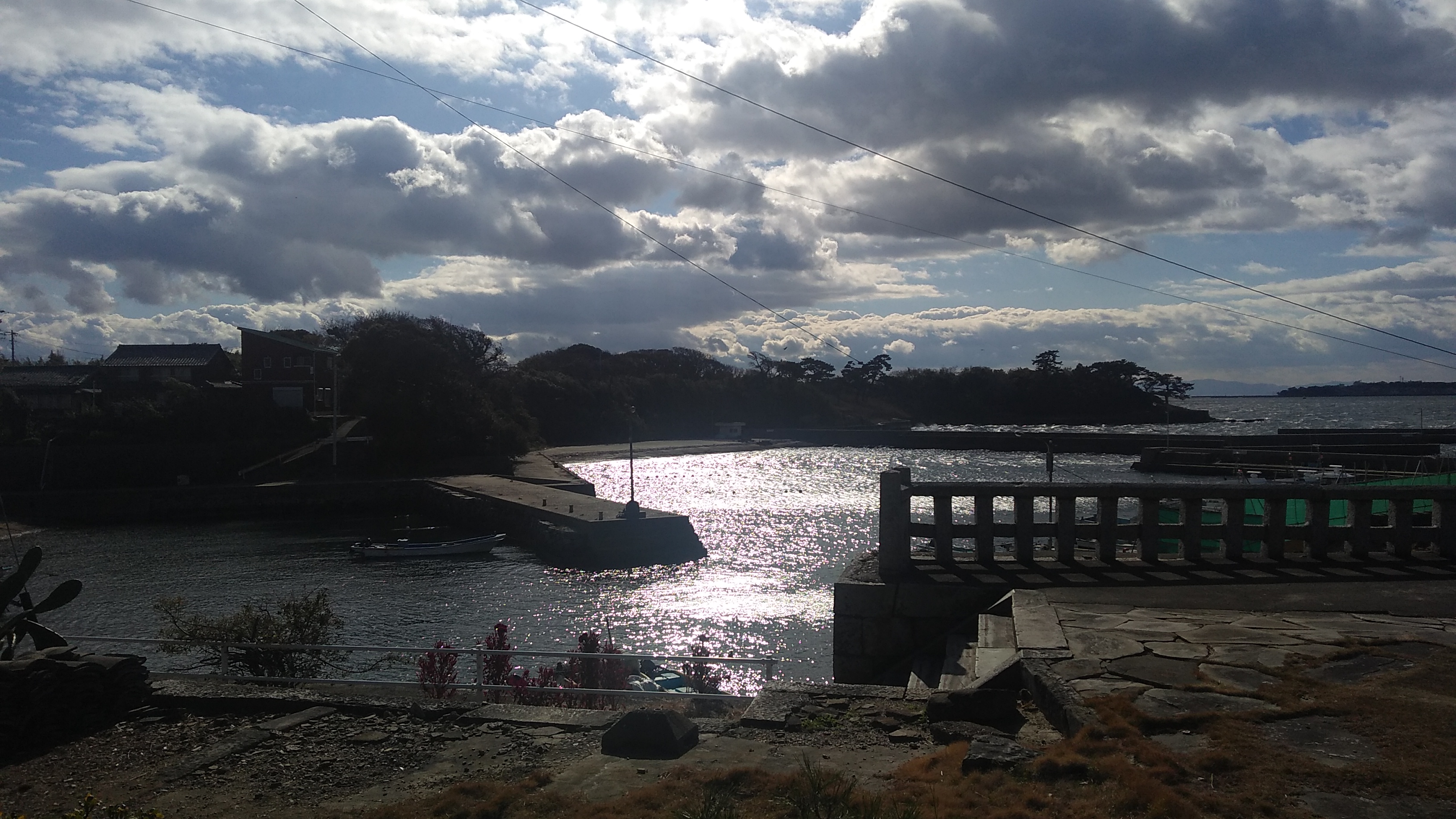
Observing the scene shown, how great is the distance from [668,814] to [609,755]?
124cm

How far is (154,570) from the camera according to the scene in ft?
124

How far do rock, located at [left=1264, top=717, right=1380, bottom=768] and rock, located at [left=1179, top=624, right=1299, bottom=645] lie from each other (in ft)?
4.95

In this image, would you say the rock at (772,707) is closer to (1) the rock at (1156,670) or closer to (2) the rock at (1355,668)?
(1) the rock at (1156,670)

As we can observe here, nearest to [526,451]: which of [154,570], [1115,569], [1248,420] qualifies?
[154,570]

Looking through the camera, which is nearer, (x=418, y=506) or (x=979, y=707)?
(x=979, y=707)

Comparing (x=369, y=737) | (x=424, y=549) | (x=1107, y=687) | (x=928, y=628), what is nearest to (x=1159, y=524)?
(x=928, y=628)

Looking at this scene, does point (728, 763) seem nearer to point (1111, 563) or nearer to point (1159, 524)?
point (1111, 563)

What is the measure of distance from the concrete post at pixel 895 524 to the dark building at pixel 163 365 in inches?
2906

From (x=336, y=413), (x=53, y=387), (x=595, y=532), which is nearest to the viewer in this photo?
(x=595, y=532)

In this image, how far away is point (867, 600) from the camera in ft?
27.2

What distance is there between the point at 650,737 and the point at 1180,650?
11.5 feet

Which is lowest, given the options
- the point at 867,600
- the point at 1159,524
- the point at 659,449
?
the point at 659,449

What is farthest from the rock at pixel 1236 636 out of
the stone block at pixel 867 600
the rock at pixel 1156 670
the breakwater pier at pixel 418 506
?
the breakwater pier at pixel 418 506

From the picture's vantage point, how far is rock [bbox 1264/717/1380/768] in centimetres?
430
